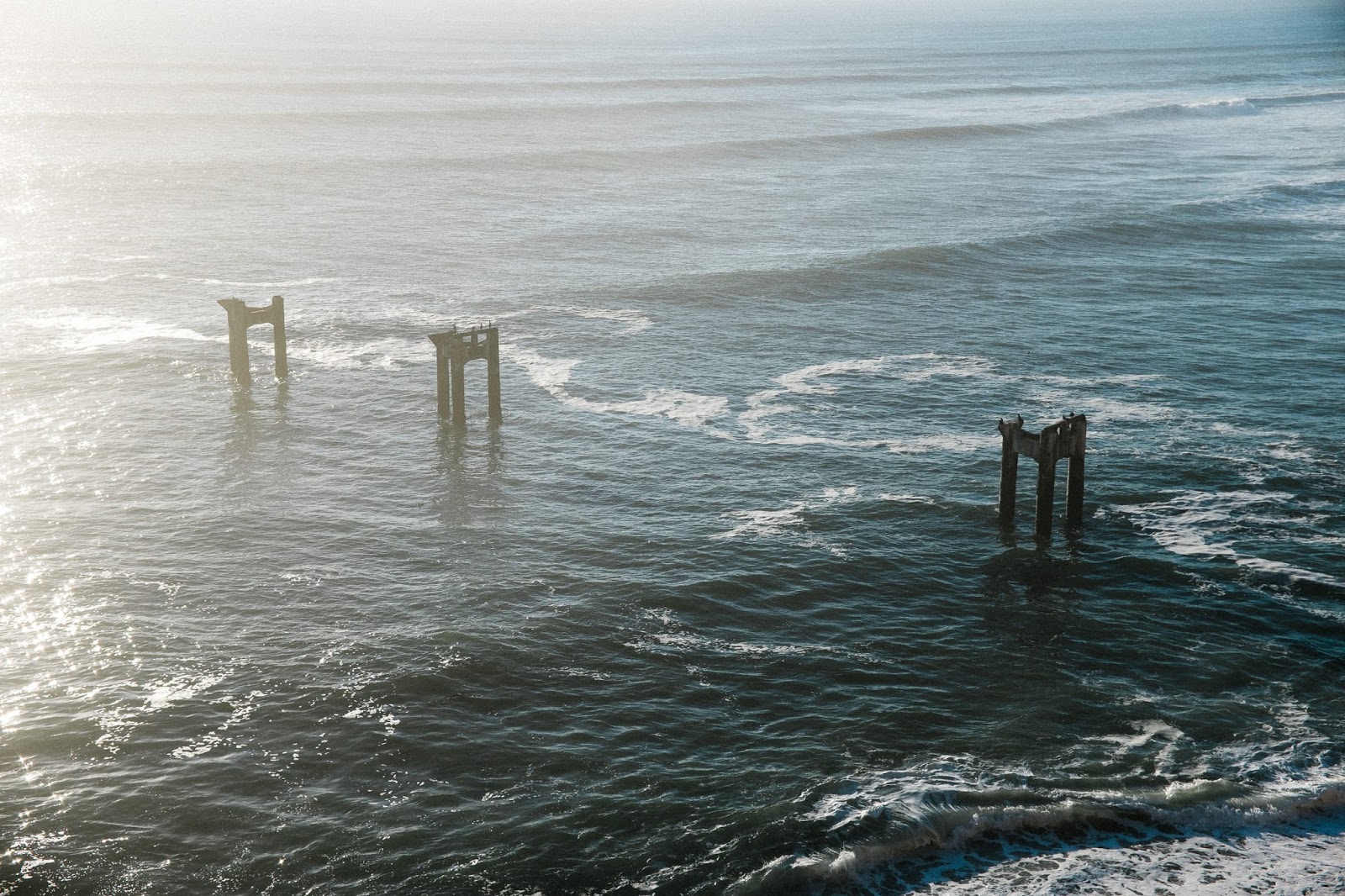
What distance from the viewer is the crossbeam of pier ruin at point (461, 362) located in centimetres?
5931

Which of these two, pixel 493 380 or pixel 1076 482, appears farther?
pixel 493 380

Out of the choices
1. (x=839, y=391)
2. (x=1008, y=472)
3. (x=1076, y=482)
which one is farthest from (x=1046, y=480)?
(x=839, y=391)

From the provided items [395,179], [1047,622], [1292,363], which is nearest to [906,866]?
[1047,622]

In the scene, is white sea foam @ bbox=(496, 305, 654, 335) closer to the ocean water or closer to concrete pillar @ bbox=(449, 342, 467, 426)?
the ocean water

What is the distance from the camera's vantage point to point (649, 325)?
77938 mm

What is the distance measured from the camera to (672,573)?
46156mm

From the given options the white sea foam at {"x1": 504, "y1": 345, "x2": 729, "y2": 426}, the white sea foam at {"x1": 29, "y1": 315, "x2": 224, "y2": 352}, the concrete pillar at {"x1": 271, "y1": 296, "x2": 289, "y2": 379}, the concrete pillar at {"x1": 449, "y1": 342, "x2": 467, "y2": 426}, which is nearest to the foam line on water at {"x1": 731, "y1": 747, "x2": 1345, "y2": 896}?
the white sea foam at {"x1": 504, "y1": 345, "x2": 729, "y2": 426}

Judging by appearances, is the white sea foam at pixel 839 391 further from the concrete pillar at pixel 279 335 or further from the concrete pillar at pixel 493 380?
the concrete pillar at pixel 279 335

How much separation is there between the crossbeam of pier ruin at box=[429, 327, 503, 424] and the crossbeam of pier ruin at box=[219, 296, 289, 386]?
10338 millimetres

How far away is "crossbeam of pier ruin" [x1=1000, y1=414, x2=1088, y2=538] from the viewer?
47031 mm

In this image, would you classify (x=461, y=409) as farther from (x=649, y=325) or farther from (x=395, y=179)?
(x=395, y=179)

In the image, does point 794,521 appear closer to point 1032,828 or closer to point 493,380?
point 493,380

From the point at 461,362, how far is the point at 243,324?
12.8 meters

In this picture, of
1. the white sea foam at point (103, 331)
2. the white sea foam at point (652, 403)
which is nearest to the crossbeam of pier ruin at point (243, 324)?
the white sea foam at point (103, 331)
